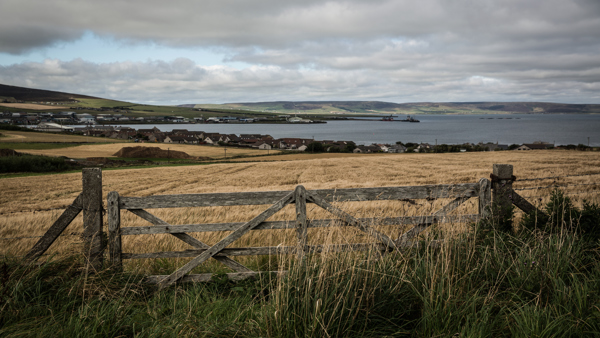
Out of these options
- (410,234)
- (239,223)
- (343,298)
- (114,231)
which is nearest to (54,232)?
(114,231)

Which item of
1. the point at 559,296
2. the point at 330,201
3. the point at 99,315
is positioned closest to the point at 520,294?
the point at 559,296

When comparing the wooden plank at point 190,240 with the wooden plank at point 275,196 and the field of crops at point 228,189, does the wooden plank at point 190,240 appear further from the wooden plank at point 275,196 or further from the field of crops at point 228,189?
the field of crops at point 228,189

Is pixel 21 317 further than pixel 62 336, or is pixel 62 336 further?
pixel 21 317

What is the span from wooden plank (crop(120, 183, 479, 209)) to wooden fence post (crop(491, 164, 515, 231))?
1.30 ft

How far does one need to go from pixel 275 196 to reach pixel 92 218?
260 centimetres

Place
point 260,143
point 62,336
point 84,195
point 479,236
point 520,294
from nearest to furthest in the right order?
point 62,336
point 520,294
point 84,195
point 479,236
point 260,143

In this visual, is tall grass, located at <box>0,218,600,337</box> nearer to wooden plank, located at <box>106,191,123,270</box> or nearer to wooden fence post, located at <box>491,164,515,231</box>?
wooden plank, located at <box>106,191,123,270</box>

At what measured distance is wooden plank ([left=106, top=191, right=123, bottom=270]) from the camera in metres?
5.06

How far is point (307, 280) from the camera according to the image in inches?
147

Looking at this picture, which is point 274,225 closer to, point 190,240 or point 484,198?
point 190,240

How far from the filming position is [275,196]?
5305 millimetres

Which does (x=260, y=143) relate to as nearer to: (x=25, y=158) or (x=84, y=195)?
(x=25, y=158)

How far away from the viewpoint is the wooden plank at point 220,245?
16.5 ft

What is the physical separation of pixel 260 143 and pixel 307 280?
341ft
